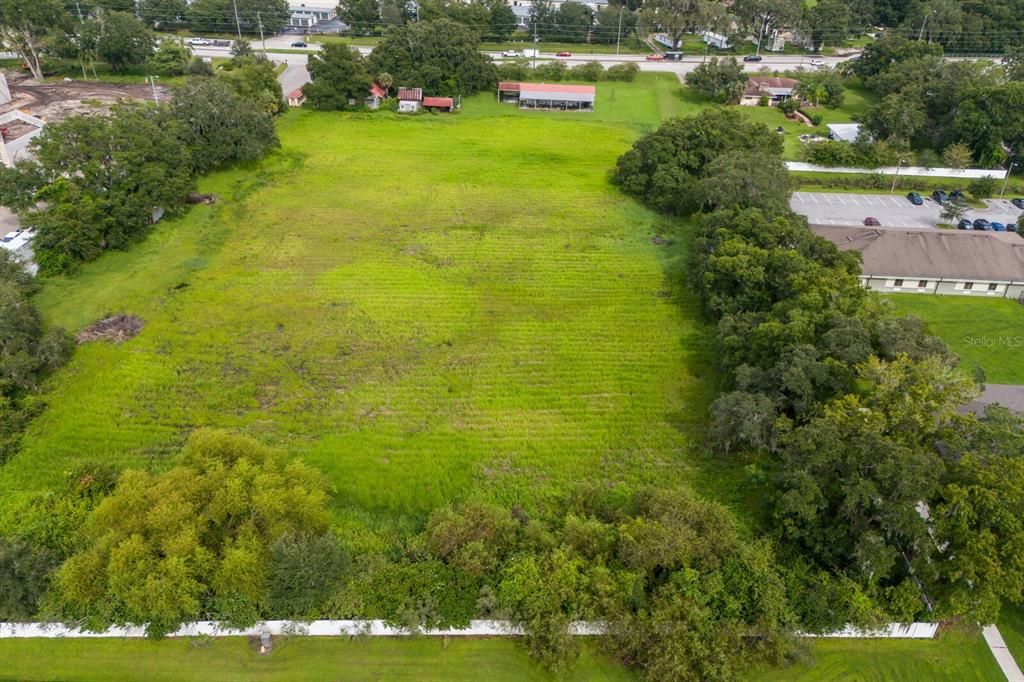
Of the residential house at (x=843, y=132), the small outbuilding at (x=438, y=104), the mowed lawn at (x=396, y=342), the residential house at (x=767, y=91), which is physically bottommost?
the mowed lawn at (x=396, y=342)

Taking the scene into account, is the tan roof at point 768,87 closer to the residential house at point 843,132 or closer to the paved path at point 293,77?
the residential house at point 843,132

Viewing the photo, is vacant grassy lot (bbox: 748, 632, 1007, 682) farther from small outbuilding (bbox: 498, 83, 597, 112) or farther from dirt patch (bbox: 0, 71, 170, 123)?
dirt patch (bbox: 0, 71, 170, 123)

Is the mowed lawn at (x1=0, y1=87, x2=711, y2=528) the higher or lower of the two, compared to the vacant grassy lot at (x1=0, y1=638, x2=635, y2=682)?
higher

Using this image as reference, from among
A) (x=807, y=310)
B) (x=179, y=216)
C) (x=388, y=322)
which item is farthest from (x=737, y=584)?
(x=179, y=216)

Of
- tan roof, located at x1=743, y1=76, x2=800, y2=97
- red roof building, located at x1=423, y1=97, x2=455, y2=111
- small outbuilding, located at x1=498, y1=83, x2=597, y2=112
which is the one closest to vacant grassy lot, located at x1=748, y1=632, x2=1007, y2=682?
red roof building, located at x1=423, y1=97, x2=455, y2=111

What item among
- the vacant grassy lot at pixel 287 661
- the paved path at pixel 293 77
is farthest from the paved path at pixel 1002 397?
the paved path at pixel 293 77

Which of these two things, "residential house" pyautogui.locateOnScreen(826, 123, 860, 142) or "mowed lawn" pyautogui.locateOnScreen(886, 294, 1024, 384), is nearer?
"mowed lawn" pyautogui.locateOnScreen(886, 294, 1024, 384)
